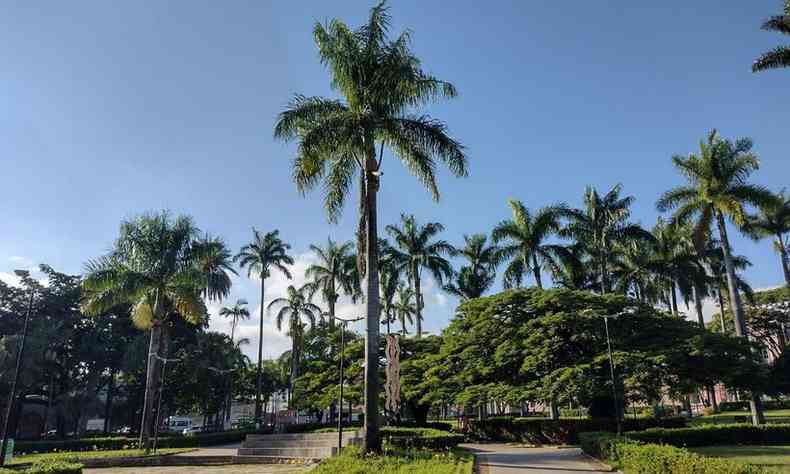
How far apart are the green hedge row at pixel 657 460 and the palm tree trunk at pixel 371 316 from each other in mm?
7191

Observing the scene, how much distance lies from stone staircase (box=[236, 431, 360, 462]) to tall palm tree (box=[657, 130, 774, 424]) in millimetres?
23614

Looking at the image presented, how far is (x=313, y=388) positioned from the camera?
35812 mm

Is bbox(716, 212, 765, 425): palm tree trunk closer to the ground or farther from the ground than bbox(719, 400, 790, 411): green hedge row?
farther from the ground

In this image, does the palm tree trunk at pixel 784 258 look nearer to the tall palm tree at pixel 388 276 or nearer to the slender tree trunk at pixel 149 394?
the tall palm tree at pixel 388 276

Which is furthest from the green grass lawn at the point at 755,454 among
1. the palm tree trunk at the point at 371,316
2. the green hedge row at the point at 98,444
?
the green hedge row at the point at 98,444

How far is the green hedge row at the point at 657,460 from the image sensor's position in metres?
9.91

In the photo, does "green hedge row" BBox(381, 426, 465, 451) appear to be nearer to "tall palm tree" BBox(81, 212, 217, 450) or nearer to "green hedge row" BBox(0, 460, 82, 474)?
"green hedge row" BBox(0, 460, 82, 474)

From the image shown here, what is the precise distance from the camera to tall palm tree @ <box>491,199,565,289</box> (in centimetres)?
3741

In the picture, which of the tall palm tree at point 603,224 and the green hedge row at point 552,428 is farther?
the tall palm tree at point 603,224

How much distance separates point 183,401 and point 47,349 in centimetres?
1435

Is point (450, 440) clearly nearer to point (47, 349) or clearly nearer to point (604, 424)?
point (604, 424)

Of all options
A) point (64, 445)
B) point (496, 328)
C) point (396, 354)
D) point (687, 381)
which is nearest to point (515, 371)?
point (496, 328)

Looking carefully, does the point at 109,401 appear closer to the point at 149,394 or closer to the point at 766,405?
the point at 149,394

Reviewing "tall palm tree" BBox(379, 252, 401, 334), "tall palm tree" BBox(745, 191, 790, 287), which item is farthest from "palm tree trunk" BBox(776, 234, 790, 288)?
"tall palm tree" BBox(379, 252, 401, 334)
